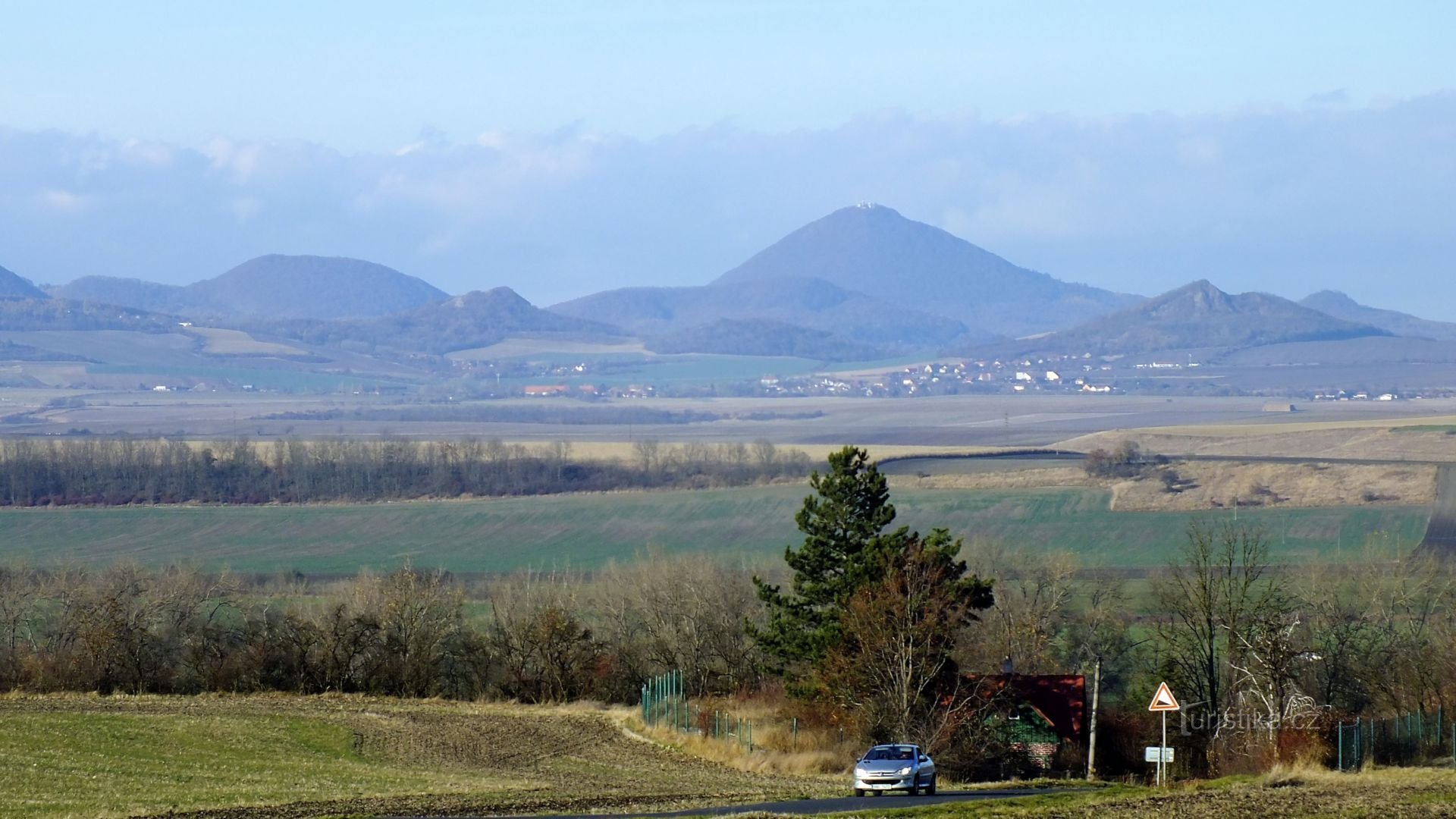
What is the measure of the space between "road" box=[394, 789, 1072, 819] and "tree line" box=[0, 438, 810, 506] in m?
94.3

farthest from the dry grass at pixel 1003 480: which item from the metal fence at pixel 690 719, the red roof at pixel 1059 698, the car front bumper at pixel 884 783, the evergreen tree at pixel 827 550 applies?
the car front bumper at pixel 884 783

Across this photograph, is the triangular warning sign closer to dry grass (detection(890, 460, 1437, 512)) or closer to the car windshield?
the car windshield

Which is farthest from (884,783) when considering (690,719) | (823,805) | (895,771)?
(690,719)

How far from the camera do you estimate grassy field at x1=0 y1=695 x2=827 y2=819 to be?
24516 millimetres

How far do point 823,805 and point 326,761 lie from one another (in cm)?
1268

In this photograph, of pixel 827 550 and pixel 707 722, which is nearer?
pixel 707 722

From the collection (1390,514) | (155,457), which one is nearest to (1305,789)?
(1390,514)

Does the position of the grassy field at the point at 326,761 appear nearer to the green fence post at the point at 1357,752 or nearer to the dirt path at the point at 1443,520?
the green fence post at the point at 1357,752

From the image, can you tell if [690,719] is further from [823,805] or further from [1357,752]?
[823,805]

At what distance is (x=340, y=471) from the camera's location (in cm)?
13275

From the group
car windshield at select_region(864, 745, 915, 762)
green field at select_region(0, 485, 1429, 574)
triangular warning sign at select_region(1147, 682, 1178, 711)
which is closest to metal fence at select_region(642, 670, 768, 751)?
car windshield at select_region(864, 745, 915, 762)

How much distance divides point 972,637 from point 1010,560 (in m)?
17.6

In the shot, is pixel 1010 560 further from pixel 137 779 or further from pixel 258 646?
pixel 137 779

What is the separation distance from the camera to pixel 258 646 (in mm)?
52469
